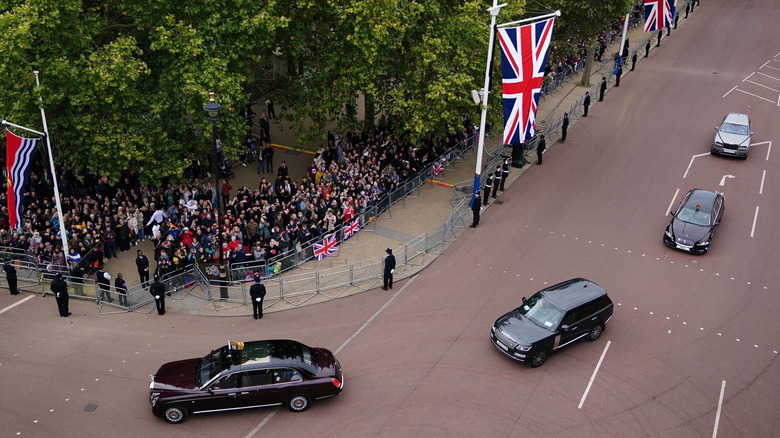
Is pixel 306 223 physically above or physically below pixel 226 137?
below

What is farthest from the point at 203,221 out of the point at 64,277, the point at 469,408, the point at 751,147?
the point at 751,147

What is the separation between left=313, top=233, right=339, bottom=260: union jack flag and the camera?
24.4 metres

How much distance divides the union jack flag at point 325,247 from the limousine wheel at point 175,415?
8789 mm

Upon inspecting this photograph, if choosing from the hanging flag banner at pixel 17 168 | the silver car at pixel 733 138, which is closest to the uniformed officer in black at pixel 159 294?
the hanging flag banner at pixel 17 168

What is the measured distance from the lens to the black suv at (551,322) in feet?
60.8

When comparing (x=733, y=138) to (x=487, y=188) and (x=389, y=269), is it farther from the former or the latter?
(x=389, y=269)

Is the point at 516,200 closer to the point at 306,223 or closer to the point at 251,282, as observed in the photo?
the point at 306,223

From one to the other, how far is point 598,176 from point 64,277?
21594mm

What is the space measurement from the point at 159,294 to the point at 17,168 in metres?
6.17

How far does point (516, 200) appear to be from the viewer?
94.5 ft

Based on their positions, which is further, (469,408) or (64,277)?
(64,277)

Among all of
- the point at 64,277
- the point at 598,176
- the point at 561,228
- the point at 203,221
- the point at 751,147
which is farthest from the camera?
the point at 751,147

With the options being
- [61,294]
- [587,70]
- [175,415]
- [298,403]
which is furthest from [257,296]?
[587,70]

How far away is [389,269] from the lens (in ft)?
73.1
